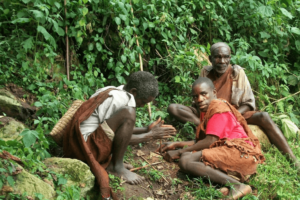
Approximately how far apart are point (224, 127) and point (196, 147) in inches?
15.4

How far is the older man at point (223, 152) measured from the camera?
3.39m

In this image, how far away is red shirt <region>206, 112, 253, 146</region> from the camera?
3516mm

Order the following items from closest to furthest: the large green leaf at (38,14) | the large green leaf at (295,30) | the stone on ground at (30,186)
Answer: the stone on ground at (30,186) < the large green leaf at (38,14) < the large green leaf at (295,30)

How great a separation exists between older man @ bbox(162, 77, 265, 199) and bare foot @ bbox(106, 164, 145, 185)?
510 millimetres

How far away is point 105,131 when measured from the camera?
3.30 m

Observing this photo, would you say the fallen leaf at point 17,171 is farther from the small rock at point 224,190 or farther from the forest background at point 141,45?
the small rock at point 224,190

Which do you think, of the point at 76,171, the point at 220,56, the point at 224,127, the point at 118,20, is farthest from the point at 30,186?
the point at 220,56

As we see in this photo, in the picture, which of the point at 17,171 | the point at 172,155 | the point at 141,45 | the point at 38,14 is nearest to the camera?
the point at 17,171

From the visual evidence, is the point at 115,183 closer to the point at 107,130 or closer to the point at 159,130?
the point at 107,130

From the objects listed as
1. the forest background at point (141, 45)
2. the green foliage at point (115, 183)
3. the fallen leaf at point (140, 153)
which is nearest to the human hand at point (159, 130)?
the fallen leaf at point (140, 153)

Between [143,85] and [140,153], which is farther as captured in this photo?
[140,153]

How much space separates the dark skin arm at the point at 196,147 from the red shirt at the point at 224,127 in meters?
0.07

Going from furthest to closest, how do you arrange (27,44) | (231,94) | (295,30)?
(295,30) → (231,94) → (27,44)

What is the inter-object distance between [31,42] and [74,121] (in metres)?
1.74
